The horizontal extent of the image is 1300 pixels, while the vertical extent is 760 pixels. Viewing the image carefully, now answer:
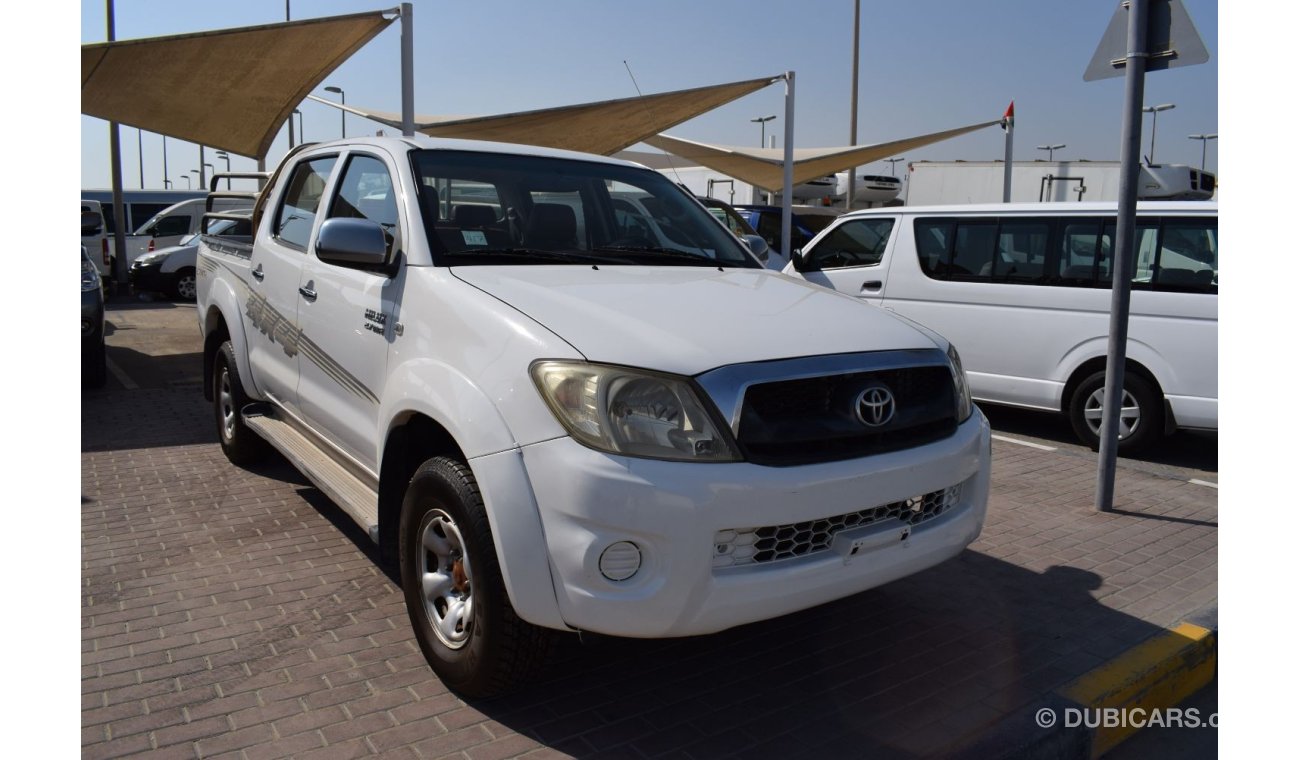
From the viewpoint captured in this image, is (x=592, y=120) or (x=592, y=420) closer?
(x=592, y=420)

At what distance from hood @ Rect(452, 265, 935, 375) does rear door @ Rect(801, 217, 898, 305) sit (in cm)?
475

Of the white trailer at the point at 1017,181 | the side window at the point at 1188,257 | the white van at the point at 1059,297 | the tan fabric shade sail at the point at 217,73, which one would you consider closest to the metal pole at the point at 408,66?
the tan fabric shade sail at the point at 217,73

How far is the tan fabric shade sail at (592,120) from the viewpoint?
539 inches

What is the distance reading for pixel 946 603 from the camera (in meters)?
4.21

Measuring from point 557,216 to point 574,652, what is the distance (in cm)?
180

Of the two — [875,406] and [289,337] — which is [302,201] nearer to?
[289,337]

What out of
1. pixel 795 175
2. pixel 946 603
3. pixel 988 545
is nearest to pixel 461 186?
pixel 946 603

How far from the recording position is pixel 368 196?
4.23 m

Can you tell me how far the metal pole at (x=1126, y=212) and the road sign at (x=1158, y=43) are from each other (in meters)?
0.06

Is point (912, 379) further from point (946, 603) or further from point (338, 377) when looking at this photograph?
point (338, 377)

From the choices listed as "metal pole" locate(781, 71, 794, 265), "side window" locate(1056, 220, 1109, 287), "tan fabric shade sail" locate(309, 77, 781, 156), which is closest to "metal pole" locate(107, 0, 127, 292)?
"tan fabric shade sail" locate(309, 77, 781, 156)

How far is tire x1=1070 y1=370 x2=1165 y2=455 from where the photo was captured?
6.83 m

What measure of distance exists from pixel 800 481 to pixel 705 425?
1.08 ft
